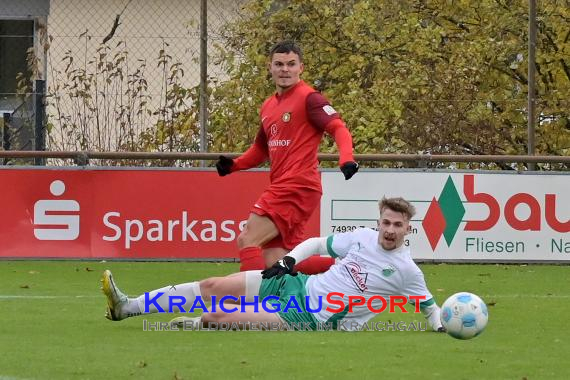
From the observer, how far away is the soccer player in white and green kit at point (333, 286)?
920 centimetres

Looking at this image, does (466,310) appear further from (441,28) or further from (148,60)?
(441,28)

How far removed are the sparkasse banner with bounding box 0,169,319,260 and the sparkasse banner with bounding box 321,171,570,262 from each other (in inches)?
24.8

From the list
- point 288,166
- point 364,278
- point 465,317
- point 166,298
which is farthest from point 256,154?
point 465,317

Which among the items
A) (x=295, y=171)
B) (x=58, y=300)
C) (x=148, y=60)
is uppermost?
(x=148, y=60)

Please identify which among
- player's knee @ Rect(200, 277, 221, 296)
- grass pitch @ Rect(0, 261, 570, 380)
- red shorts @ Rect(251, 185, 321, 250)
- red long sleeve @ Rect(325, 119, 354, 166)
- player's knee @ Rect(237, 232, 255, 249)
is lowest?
grass pitch @ Rect(0, 261, 570, 380)

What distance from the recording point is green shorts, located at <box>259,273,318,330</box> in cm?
928

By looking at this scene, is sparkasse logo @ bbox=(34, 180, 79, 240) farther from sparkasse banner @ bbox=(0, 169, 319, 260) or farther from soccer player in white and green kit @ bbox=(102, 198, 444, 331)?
soccer player in white and green kit @ bbox=(102, 198, 444, 331)

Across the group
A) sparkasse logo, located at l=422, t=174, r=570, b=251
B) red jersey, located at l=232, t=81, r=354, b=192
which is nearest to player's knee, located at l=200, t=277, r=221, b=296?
red jersey, located at l=232, t=81, r=354, b=192

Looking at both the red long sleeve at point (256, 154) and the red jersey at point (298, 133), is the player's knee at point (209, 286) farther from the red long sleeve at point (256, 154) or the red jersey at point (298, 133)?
the red long sleeve at point (256, 154)

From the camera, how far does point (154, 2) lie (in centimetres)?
2230

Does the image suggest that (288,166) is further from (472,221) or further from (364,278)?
(472,221)

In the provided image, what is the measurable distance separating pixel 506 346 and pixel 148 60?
30.5 feet

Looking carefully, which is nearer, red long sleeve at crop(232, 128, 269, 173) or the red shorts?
the red shorts

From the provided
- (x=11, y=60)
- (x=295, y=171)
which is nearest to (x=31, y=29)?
(x=11, y=60)
